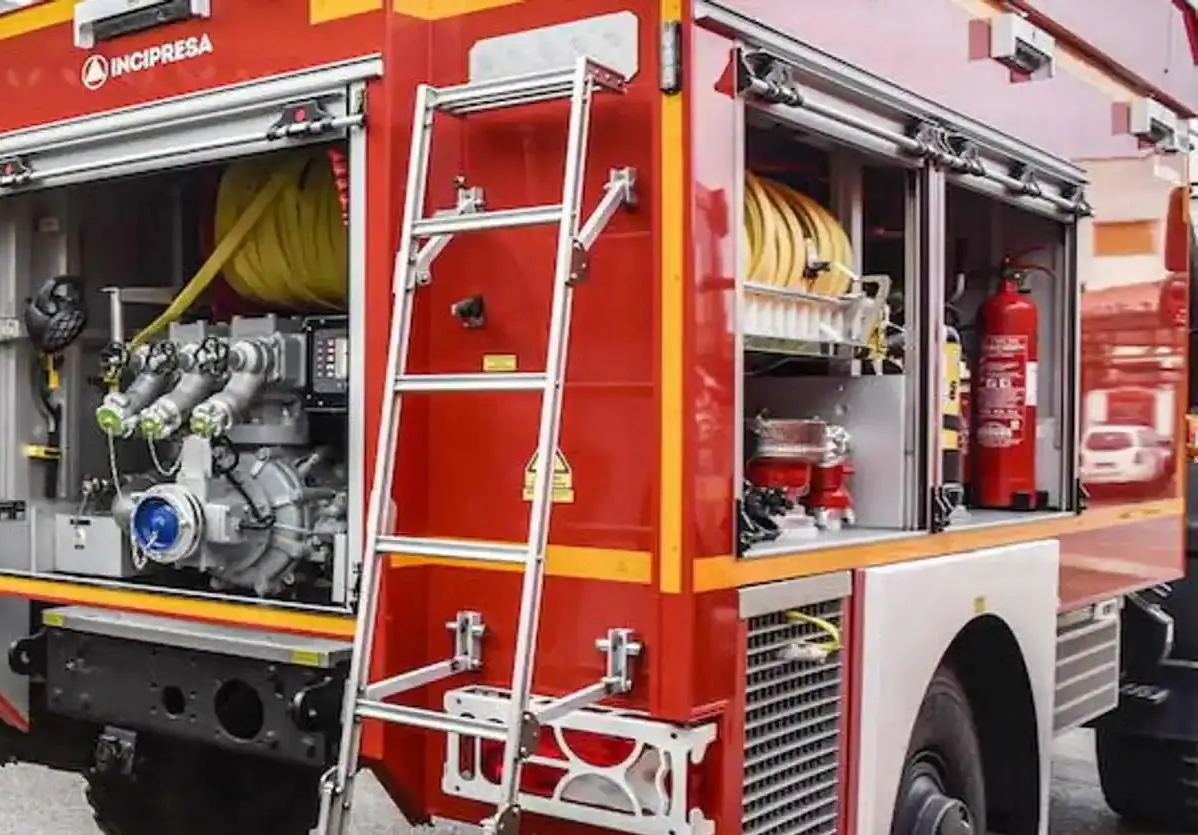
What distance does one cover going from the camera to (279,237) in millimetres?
3846

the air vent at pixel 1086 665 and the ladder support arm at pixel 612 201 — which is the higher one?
the ladder support arm at pixel 612 201

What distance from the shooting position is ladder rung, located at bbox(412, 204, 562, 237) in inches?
111

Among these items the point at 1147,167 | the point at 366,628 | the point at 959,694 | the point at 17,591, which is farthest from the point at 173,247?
the point at 1147,167

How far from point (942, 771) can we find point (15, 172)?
277 centimetres

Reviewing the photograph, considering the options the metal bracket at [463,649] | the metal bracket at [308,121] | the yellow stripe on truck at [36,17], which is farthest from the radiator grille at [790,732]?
the yellow stripe on truck at [36,17]

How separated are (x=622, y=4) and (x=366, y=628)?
1288mm

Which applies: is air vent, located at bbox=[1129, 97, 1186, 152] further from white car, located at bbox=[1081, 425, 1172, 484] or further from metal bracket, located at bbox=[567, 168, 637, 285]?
metal bracket, located at bbox=[567, 168, 637, 285]

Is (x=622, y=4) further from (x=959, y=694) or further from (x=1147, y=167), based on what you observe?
(x=1147, y=167)

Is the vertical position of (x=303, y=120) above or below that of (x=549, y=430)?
above

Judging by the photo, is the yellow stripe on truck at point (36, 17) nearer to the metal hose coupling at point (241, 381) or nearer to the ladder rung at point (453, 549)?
the metal hose coupling at point (241, 381)

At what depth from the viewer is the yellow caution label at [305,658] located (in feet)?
10.1

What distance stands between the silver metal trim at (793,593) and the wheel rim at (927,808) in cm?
62

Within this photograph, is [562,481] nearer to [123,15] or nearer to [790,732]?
[790,732]

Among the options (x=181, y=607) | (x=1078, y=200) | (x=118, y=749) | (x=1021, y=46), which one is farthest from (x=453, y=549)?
(x=1078, y=200)
